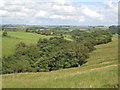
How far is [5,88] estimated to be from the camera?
1126 centimetres

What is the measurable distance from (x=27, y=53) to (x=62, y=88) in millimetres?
84182

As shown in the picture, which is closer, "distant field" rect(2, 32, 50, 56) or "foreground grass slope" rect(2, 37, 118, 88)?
"foreground grass slope" rect(2, 37, 118, 88)

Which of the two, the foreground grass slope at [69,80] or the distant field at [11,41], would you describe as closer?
the foreground grass slope at [69,80]

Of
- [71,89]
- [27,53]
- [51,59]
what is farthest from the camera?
[27,53]

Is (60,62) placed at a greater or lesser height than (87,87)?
lesser

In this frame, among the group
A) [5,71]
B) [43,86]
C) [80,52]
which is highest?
[43,86]

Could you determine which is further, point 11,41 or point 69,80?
point 11,41

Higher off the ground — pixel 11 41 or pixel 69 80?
pixel 69 80

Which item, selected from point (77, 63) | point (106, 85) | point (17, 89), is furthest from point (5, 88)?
point (77, 63)

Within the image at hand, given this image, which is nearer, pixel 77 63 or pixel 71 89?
pixel 71 89

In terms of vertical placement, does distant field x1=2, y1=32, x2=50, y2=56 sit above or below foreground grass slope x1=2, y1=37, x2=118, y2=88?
below

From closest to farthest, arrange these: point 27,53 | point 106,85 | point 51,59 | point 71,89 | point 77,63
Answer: point 71,89, point 106,85, point 77,63, point 51,59, point 27,53

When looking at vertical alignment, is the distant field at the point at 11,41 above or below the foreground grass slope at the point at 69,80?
below

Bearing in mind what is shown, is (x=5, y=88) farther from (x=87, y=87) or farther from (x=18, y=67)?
(x=18, y=67)
